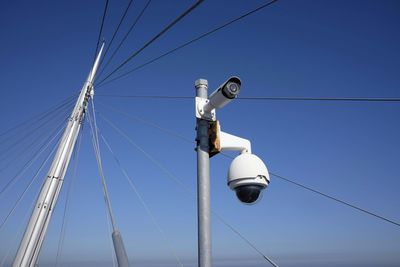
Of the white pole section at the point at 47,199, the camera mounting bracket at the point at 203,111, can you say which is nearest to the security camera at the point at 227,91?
the camera mounting bracket at the point at 203,111

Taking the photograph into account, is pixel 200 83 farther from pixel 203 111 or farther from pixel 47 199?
pixel 47 199

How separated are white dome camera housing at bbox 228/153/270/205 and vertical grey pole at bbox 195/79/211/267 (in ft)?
0.94

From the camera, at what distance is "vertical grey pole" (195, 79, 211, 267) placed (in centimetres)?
248

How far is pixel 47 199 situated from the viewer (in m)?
6.27

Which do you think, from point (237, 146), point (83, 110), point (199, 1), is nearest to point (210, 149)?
point (237, 146)

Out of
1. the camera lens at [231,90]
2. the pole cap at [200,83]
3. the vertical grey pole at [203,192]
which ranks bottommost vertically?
the vertical grey pole at [203,192]

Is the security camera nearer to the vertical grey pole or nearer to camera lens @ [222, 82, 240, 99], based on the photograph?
camera lens @ [222, 82, 240, 99]

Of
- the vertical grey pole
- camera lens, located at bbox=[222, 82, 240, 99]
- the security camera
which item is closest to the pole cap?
the vertical grey pole

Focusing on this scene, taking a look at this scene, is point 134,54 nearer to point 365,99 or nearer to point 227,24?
point 227,24

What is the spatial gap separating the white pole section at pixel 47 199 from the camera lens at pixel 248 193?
15.5 feet

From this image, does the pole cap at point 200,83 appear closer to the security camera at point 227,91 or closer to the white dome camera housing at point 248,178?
the security camera at point 227,91

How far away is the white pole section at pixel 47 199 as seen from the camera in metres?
5.59

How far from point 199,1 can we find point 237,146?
1476 millimetres

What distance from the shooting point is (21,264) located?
5.37 m
